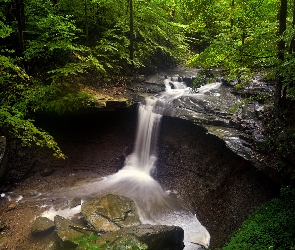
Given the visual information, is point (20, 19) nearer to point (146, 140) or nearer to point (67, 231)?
point (146, 140)

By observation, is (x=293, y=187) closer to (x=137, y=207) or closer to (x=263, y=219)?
(x=263, y=219)

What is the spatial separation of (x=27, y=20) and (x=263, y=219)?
12.0 meters

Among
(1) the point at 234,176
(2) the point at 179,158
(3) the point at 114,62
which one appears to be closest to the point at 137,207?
(2) the point at 179,158

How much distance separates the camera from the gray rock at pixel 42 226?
7.78m

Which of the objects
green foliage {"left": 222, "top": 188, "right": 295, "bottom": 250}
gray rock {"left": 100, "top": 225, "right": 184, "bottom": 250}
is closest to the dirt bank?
green foliage {"left": 222, "top": 188, "right": 295, "bottom": 250}

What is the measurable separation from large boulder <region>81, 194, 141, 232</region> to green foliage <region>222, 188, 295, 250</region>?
3.47m

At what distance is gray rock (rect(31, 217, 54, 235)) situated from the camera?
778 centimetres

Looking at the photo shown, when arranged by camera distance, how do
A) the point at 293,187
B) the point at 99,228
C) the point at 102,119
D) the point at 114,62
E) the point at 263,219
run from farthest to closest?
the point at 114,62
the point at 102,119
the point at 99,228
the point at 293,187
the point at 263,219

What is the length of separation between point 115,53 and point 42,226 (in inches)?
359

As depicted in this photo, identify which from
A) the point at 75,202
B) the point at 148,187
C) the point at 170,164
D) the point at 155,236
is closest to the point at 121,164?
the point at 148,187

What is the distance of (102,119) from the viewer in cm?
1184

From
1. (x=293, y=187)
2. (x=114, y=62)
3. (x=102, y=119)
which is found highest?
(x=114, y=62)

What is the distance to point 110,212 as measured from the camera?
8.64 metres

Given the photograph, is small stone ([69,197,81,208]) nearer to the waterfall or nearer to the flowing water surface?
the flowing water surface
